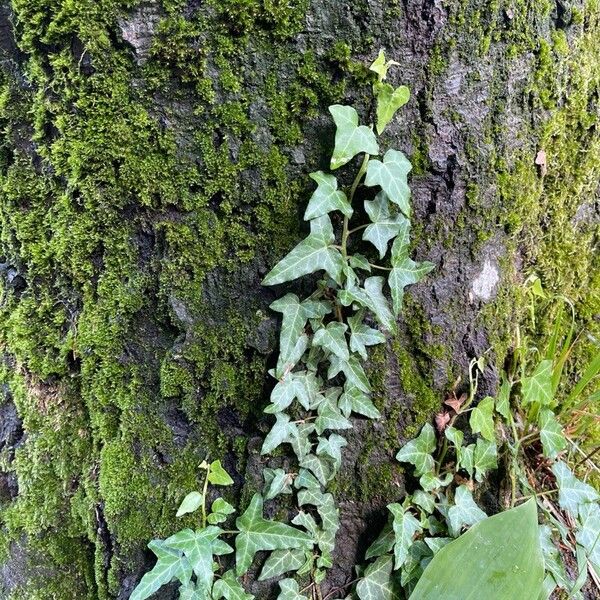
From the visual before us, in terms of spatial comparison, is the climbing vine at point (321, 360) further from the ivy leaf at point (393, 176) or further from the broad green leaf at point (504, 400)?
the broad green leaf at point (504, 400)

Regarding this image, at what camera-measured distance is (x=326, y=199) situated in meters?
0.87

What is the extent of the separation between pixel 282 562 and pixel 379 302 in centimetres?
56

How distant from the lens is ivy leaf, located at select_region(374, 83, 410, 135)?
86 centimetres

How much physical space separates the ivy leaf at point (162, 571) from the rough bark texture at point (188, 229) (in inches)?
2.4

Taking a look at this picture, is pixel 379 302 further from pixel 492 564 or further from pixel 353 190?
Result: pixel 492 564

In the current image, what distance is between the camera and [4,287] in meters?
1.01

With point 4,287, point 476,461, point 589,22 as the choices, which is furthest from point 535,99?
point 4,287

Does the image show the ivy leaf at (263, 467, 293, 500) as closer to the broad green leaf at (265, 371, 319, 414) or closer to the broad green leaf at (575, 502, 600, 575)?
the broad green leaf at (265, 371, 319, 414)

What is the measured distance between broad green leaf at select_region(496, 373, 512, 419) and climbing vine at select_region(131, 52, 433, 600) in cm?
32

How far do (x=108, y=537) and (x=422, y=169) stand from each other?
99 cm

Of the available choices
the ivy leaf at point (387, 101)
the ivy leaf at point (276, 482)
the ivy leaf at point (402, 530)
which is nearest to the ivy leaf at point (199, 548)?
the ivy leaf at point (276, 482)

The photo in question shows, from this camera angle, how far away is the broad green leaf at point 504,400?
1068mm

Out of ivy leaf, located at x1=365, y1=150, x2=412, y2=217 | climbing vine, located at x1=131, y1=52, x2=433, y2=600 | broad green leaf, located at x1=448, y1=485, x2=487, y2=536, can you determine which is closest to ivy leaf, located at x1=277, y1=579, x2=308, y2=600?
climbing vine, located at x1=131, y1=52, x2=433, y2=600

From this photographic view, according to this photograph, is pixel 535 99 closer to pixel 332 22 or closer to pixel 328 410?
pixel 332 22
